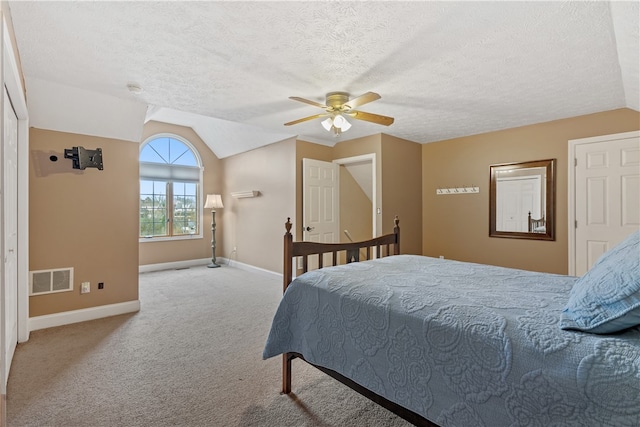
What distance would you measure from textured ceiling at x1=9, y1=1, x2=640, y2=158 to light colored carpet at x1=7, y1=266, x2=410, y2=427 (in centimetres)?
221

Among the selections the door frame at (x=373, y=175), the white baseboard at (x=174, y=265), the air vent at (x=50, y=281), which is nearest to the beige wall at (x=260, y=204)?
the white baseboard at (x=174, y=265)

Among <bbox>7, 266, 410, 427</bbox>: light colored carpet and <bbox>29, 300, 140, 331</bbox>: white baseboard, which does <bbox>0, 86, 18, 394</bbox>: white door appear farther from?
<bbox>29, 300, 140, 331</bbox>: white baseboard

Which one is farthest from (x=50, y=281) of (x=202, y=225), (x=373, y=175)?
(x=373, y=175)

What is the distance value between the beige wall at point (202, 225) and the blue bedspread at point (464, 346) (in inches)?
202

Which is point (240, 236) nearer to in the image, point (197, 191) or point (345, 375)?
A: point (197, 191)

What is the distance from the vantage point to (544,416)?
96 centimetres

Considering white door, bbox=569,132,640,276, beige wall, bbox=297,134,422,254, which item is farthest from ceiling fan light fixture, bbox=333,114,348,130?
white door, bbox=569,132,640,276

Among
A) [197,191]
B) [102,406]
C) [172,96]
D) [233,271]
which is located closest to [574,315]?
[102,406]

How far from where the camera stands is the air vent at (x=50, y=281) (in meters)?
3.10

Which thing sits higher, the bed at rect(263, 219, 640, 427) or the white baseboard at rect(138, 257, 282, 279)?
the bed at rect(263, 219, 640, 427)

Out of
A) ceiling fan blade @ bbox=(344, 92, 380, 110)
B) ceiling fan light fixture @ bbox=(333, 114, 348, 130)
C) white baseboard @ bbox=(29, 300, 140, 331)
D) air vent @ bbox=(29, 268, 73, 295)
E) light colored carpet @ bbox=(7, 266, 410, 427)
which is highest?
ceiling fan blade @ bbox=(344, 92, 380, 110)

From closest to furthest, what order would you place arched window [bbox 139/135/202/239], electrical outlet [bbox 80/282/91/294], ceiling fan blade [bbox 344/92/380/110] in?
ceiling fan blade [bbox 344/92/380/110], electrical outlet [bbox 80/282/91/294], arched window [bbox 139/135/202/239]

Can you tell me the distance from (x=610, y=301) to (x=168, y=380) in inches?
100

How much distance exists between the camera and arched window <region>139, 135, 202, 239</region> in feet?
20.3
